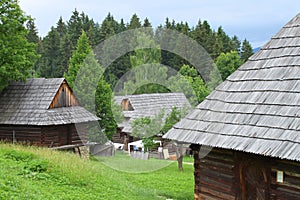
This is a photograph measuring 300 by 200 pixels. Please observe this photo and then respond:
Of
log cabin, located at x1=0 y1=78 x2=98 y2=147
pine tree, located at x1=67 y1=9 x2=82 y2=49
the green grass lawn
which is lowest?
the green grass lawn

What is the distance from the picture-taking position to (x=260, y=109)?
283 inches

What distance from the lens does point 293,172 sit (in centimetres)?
655

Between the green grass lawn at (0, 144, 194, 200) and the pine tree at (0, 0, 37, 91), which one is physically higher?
the pine tree at (0, 0, 37, 91)

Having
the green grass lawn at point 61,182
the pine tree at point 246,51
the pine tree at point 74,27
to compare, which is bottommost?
the green grass lawn at point 61,182

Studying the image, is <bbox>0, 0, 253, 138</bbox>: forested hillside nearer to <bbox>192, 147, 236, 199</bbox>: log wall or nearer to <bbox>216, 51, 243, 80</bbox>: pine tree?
<bbox>216, 51, 243, 80</bbox>: pine tree

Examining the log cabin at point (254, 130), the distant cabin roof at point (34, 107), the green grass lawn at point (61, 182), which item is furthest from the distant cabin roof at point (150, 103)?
the log cabin at point (254, 130)

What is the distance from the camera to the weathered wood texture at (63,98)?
17.0 meters

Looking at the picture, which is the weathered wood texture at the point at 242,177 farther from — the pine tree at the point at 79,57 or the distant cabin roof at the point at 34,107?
the pine tree at the point at 79,57

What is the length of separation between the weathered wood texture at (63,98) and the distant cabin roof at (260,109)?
978 centimetres

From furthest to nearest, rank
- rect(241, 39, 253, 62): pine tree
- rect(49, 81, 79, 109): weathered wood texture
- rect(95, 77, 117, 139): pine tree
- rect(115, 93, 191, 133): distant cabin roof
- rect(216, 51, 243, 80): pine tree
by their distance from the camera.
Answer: rect(241, 39, 253, 62): pine tree < rect(216, 51, 243, 80): pine tree < rect(115, 93, 191, 133): distant cabin roof < rect(95, 77, 117, 139): pine tree < rect(49, 81, 79, 109): weathered wood texture

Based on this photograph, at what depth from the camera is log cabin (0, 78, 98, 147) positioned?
16406mm

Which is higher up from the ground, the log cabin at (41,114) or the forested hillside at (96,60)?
the forested hillside at (96,60)

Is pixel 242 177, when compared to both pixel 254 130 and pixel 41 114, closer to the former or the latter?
pixel 254 130

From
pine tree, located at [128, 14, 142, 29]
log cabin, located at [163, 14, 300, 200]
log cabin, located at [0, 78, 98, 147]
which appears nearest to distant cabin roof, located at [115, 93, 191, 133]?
log cabin, located at [0, 78, 98, 147]
